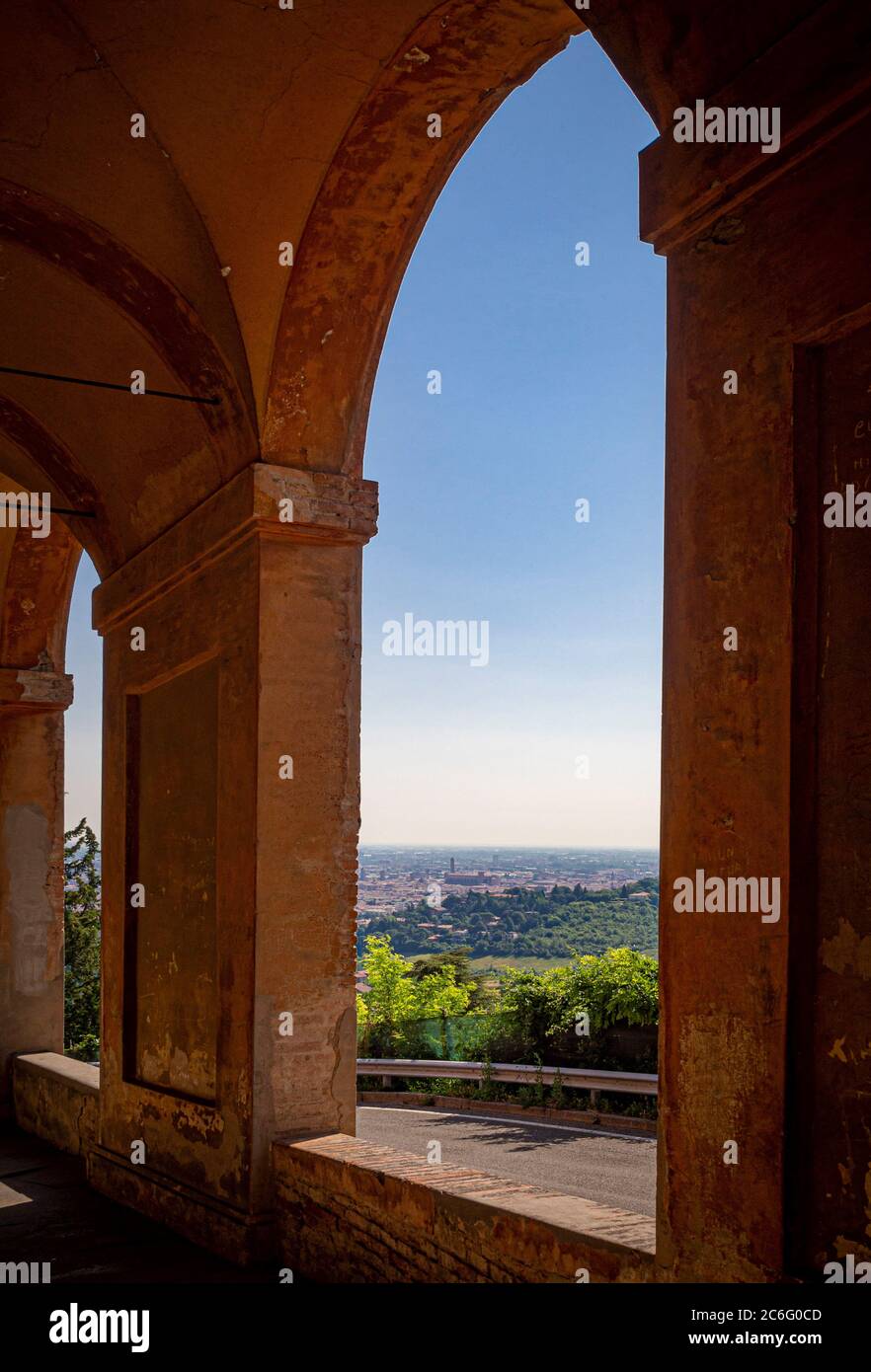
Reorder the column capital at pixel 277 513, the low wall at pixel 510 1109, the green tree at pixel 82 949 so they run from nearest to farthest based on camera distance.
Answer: the column capital at pixel 277 513 < the low wall at pixel 510 1109 < the green tree at pixel 82 949

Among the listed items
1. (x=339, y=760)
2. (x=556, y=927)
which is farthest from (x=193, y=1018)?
(x=556, y=927)

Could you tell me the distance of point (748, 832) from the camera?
117 inches

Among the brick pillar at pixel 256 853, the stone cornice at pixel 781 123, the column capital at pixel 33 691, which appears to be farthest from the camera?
the column capital at pixel 33 691

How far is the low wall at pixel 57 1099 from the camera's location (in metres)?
8.49

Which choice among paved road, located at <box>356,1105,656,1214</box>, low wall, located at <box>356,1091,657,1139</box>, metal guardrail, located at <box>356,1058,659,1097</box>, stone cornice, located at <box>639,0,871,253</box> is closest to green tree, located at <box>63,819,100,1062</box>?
metal guardrail, located at <box>356,1058,659,1097</box>

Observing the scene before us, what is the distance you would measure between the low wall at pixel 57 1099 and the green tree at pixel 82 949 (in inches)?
417

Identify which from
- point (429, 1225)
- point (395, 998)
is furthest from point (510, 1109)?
point (429, 1225)

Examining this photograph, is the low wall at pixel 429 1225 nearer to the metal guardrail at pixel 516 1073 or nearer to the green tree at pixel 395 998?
the metal guardrail at pixel 516 1073

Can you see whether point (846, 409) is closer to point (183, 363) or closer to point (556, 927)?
point (183, 363)

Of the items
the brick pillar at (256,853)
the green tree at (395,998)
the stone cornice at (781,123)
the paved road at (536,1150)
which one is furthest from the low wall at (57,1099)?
the green tree at (395,998)

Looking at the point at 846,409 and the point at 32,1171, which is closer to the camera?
the point at 846,409

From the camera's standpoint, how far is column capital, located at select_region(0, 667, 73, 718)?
35.4 feet

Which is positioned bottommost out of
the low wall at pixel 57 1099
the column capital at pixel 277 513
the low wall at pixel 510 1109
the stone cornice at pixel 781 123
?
the low wall at pixel 510 1109

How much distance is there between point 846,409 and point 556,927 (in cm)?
3318
